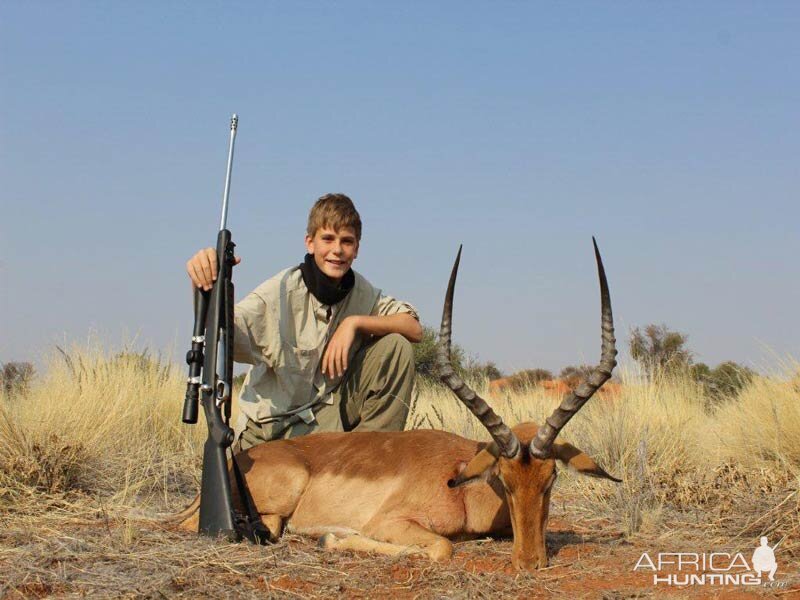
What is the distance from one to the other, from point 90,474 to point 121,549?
2998 mm

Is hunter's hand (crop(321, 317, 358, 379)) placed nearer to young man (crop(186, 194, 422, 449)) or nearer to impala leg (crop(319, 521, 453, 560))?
young man (crop(186, 194, 422, 449))

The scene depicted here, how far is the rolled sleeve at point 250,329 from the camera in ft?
22.8

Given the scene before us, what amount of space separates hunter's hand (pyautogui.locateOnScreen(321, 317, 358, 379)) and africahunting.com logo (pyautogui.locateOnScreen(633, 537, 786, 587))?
278 centimetres

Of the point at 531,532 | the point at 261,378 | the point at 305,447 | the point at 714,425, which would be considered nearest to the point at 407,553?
the point at 531,532

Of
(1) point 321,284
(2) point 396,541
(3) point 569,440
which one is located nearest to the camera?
(2) point 396,541

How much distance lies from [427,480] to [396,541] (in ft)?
1.72

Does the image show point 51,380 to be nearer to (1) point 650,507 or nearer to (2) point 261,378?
(2) point 261,378

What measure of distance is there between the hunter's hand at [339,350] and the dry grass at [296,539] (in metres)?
1.56

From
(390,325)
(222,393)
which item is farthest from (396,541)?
(390,325)

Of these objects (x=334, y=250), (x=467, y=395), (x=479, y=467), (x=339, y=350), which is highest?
(x=334, y=250)

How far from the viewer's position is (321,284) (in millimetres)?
7348

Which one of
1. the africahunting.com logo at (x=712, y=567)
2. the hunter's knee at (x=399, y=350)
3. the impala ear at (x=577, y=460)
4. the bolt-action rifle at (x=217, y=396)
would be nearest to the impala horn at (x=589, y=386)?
the impala ear at (x=577, y=460)

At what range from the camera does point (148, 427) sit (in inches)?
417

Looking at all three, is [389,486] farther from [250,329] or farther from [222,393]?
[250,329]
